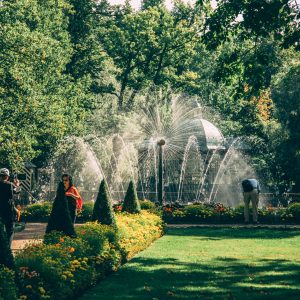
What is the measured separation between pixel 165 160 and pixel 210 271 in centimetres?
2897

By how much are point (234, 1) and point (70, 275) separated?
11539mm

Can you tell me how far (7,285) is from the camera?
6.97m

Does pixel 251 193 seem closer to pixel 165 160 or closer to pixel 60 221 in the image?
pixel 60 221

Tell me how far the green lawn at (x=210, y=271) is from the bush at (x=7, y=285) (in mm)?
2729

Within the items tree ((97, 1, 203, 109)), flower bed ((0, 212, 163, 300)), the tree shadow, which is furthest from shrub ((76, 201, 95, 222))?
tree ((97, 1, 203, 109))

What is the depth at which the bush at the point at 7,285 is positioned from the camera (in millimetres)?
6898

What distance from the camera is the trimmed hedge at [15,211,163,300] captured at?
829 centimetres

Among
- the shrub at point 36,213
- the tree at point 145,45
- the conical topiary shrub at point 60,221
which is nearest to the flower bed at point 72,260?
the conical topiary shrub at point 60,221

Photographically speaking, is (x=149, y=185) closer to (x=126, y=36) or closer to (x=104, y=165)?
(x=104, y=165)

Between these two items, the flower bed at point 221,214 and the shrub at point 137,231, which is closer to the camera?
the shrub at point 137,231

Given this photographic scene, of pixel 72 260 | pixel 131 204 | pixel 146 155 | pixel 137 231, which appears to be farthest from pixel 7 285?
pixel 146 155

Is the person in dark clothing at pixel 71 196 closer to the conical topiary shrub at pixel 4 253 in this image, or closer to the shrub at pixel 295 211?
the conical topiary shrub at pixel 4 253

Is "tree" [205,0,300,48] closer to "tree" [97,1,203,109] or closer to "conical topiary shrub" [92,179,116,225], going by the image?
"conical topiary shrub" [92,179,116,225]

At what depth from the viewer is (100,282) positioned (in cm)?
1133
